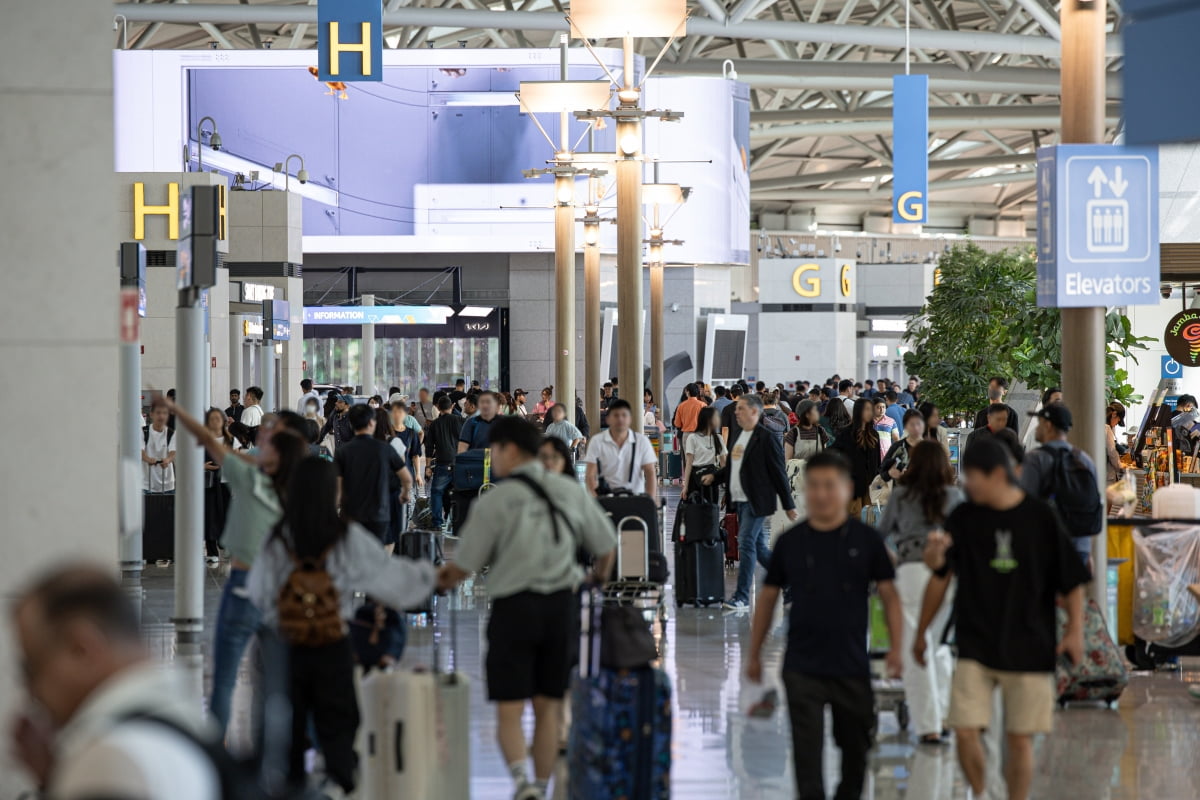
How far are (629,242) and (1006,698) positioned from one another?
10.9 meters

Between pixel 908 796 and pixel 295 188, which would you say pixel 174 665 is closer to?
pixel 908 796

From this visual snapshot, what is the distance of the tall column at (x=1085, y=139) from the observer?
30.2 feet

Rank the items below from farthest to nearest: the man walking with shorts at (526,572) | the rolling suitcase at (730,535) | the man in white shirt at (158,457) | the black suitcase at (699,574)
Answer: the man in white shirt at (158,457), the rolling suitcase at (730,535), the black suitcase at (699,574), the man walking with shorts at (526,572)

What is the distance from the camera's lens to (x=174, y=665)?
31.5ft

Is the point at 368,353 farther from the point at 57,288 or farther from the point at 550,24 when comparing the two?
the point at 57,288

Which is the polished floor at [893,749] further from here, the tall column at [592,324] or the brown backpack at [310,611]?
the tall column at [592,324]

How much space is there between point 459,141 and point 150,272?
1623 cm

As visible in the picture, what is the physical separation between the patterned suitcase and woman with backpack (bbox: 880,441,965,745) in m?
1.15

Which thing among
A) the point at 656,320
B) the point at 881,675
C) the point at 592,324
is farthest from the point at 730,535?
the point at 656,320

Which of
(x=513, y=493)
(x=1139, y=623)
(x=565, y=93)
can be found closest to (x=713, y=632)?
(x=1139, y=623)

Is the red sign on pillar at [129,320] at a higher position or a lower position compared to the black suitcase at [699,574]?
higher

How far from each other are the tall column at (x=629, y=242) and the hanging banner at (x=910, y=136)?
1148 cm

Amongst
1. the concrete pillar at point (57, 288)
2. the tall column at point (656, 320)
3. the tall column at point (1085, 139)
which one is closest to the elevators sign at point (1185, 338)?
the tall column at point (1085, 139)

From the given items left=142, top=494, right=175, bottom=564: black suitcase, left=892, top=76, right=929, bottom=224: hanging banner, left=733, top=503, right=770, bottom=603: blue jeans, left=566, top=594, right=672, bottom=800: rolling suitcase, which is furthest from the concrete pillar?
left=892, top=76, right=929, bottom=224: hanging banner
